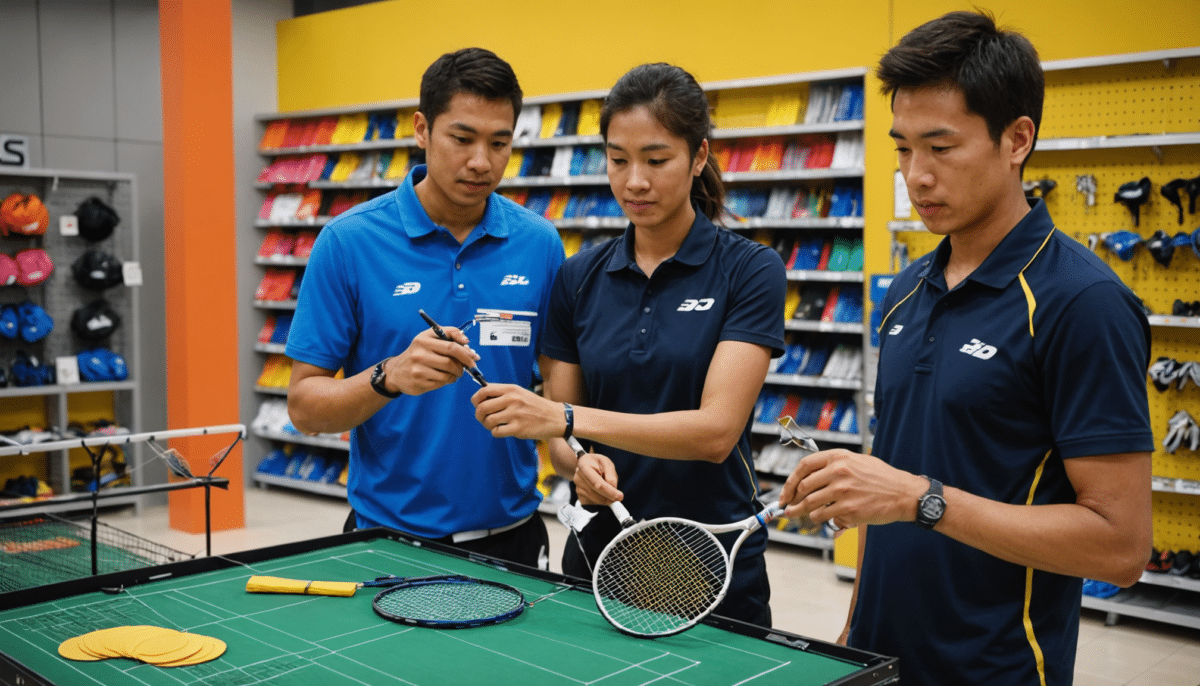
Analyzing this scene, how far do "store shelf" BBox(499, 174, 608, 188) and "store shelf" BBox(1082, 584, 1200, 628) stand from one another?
13.7 feet

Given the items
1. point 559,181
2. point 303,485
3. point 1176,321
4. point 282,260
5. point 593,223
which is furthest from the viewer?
point 282,260

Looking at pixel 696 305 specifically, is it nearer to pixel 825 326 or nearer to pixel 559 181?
pixel 825 326

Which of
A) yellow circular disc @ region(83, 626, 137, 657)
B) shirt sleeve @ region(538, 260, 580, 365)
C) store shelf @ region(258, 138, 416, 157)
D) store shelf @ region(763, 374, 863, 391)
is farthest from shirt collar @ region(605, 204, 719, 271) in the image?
store shelf @ region(258, 138, 416, 157)

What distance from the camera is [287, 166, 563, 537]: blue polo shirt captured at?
2.50 m

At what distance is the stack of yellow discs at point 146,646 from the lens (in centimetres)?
178

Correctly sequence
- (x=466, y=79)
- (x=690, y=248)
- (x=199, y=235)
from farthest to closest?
1. (x=199, y=235)
2. (x=466, y=79)
3. (x=690, y=248)

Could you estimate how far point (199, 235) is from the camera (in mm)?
7305

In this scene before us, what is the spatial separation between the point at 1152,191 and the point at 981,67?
4.50 metres

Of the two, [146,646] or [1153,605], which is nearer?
[146,646]

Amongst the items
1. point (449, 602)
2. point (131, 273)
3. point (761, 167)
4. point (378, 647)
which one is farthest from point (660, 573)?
point (131, 273)

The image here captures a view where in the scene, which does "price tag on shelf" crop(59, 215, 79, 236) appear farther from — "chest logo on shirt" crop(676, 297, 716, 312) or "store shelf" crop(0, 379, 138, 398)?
"chest logo on shirt" crop(676, 297, 716, 312)

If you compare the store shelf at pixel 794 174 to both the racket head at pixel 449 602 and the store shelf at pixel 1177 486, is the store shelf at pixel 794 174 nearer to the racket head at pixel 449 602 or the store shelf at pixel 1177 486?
the store shelf at pixel 1177 486

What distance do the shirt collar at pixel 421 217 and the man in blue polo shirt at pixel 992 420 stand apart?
117 centimetres

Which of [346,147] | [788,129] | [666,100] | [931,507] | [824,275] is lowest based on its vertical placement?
[931,507]
